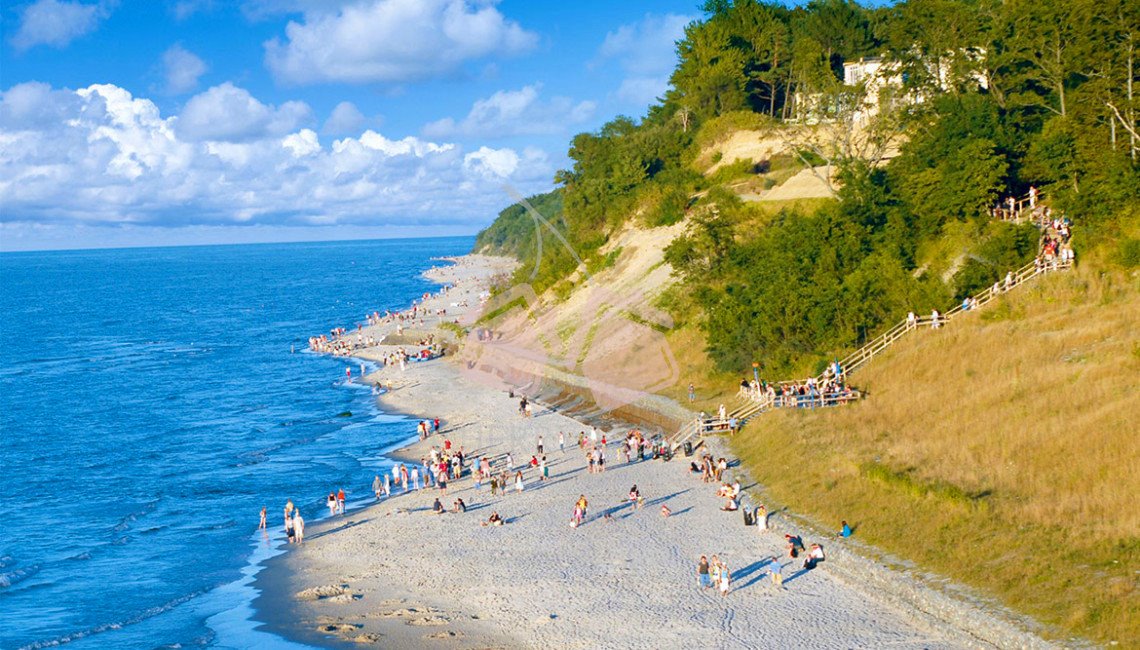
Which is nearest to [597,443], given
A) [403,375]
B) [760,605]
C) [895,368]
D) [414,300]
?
[895,368]

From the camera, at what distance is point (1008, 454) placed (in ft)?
105

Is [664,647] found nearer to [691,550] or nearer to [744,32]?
[691,550]

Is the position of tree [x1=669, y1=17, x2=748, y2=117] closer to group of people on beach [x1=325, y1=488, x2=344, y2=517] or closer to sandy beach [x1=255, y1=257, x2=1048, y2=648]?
sandy beach [x1=255, y1=257, x2=1048, y2=648]

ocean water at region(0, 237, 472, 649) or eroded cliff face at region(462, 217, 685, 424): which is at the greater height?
eroded cliff face at region(462, 217, 685, 424)

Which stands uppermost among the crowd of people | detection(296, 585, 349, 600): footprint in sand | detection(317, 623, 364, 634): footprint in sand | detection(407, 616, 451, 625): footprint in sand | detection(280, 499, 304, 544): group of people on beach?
the crowd of people

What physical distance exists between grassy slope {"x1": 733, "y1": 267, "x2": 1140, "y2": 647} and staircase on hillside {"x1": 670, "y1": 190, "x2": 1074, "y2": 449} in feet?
2.70

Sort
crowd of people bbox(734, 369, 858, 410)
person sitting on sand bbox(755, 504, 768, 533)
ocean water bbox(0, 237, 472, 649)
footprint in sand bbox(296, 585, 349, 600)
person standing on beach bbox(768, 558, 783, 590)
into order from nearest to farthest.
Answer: person standing on beach bbox(768, 558, 783, 590)
footprint in sand bbox(296, 585, 349, 600)
ocean water bbox(0, 237, 472, 649)
person sitting on sand bbox(755, 504, 768, 533)
crowd of people bbox(734, 369, 858, 410)

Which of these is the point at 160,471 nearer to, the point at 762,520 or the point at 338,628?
the point at 338,628

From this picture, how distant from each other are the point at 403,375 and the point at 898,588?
47.3 meters

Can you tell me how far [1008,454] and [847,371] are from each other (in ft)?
34.7

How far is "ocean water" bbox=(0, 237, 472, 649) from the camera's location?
2881 cm

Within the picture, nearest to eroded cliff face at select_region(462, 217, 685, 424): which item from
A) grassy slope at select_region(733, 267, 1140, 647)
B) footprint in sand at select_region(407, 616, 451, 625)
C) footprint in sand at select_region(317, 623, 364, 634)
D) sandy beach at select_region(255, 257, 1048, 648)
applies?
sandy beach at select_region(255, 257, 1048, 648)

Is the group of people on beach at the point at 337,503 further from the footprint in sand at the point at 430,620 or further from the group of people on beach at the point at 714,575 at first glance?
the group of people on beach at the point at 714,575

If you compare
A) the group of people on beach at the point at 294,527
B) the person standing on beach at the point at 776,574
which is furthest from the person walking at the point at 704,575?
the group of people on beach at the point at 294,527
